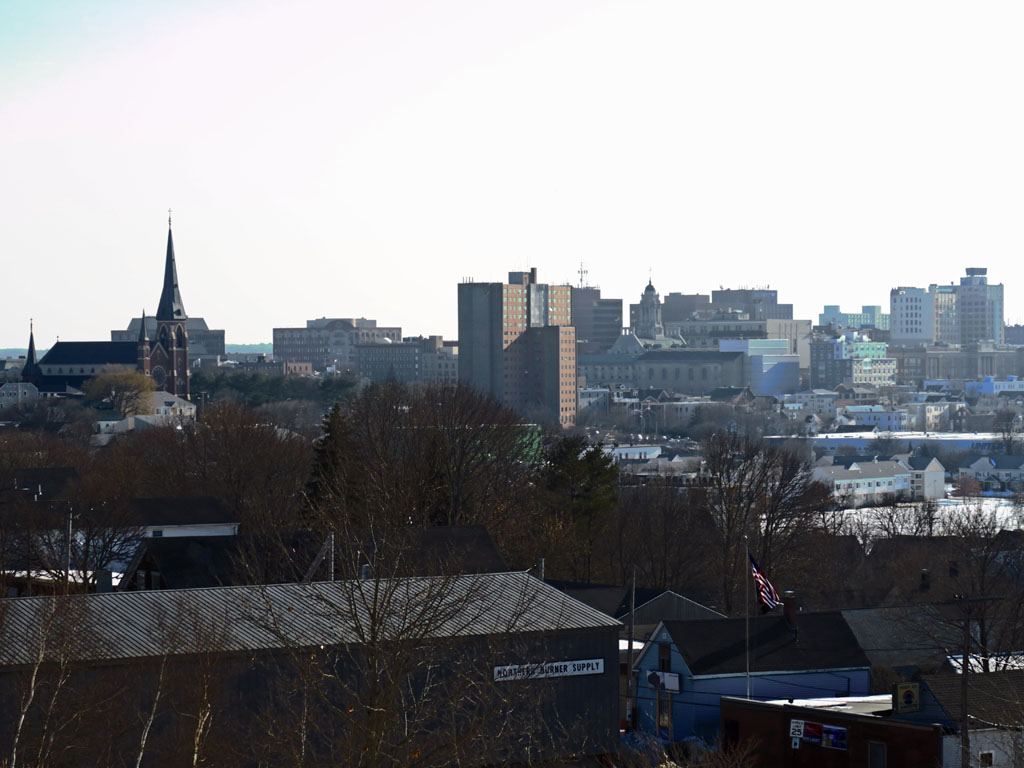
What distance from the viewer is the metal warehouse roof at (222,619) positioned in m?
19.0

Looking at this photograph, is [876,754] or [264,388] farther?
[264,388]

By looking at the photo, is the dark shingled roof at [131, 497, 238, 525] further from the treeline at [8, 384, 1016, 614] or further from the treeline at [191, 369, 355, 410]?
the treeline at [191, 369, 355, 410]

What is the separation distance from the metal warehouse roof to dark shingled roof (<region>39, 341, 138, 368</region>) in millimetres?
129489

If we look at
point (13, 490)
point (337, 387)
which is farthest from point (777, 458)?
point (337, 387)

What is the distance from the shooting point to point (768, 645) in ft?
107

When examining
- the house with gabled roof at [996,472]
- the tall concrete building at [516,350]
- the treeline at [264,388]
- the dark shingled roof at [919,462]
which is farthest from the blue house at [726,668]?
the tall concrete building at [516,350]

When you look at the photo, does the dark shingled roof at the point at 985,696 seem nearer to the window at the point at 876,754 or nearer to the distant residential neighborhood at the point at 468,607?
the distant residential neighborhood at the point at 468,607

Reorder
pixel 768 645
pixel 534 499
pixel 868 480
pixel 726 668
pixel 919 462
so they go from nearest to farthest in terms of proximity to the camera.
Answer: pixel 726 668 < pixel 768 645 < pixel 534 499 < pixel 868 480 < pixel 919 462

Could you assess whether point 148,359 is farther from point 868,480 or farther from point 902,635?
point 902,635

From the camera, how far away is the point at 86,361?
150 m

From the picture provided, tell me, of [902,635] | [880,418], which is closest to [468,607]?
[902,635]

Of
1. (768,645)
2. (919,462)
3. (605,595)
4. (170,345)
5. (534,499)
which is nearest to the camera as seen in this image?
(768,645)

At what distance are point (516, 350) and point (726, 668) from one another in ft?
492

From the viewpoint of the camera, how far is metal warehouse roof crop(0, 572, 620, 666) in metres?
19.0
